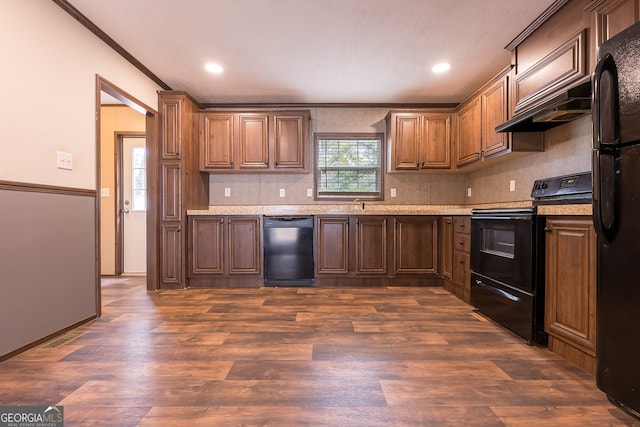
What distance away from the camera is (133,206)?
451 cm

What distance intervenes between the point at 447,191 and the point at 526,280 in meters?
2.42

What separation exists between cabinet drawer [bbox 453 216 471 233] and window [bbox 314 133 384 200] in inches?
49.2

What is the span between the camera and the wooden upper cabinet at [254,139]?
156 inches

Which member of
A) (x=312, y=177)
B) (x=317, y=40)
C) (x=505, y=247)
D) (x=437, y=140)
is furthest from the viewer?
(x=312, y=177)

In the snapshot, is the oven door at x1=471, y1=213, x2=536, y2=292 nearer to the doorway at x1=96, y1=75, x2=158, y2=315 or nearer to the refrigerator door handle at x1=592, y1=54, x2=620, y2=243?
the refrigerator door handle at x1=592, y1=54, x2=620, y2=243

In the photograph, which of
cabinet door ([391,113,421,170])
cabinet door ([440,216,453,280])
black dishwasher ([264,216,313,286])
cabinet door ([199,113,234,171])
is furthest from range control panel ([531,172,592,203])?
cabinet door ([199,113,234,171])

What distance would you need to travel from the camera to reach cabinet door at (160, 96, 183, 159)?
3.63 metres

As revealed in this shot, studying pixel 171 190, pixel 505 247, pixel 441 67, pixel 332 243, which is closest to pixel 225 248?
pixel 171 190

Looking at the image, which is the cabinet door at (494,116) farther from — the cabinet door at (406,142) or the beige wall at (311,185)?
the beige wall at (311,185)

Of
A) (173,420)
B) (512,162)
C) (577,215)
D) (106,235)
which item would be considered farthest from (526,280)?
(106,235)

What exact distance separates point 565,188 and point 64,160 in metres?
3.76

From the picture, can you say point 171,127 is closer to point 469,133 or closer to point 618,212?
point 469,133

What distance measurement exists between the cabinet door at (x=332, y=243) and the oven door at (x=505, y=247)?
1434 millimetres

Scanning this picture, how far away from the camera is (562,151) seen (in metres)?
2.64
